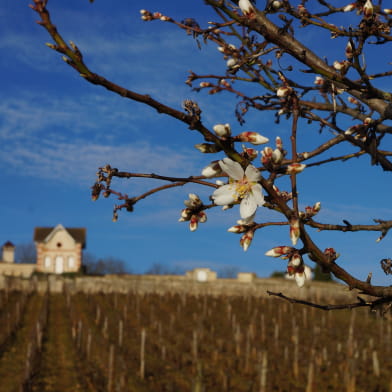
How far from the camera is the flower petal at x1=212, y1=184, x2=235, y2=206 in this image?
182cm

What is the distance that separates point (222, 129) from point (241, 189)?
25cm

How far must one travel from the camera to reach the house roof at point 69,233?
6203cm

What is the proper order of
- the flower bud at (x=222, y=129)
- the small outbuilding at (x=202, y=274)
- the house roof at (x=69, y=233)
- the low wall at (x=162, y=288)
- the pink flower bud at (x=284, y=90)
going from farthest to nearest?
1. the house roof at (x=69, y=233)
2. the small outbuilding at (x=202, y=274)
3. the low wall at (x=162, y=288)
4. the pink flower bud at (x=284, y=90)
5. the flower bud at (x=222, y=129)

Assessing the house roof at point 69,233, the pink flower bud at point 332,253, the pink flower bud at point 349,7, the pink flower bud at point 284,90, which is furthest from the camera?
the house roof at point 69,233

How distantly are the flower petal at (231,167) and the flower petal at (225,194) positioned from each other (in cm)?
8

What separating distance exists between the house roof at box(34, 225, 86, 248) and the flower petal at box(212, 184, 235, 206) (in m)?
61.1

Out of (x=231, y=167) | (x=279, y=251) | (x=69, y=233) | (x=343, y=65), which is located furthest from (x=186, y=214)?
(x=69, y=233)

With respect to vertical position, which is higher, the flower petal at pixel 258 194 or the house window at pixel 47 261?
the flower petal at pixel 258 194

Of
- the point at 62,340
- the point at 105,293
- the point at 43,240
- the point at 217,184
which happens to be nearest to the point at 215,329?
the point at 62,340

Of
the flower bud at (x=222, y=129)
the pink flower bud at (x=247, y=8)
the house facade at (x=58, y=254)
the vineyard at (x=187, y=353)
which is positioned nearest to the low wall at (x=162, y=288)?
the vineyard at (x=187, y=353)

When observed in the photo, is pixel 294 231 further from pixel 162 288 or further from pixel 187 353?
pixel 162 288

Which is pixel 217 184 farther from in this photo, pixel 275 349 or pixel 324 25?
pixel 275 349

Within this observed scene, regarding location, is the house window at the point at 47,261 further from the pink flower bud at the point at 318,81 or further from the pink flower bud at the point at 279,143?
the pink flower bud at the point at 279,143

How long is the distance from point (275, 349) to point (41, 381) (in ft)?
27.5
